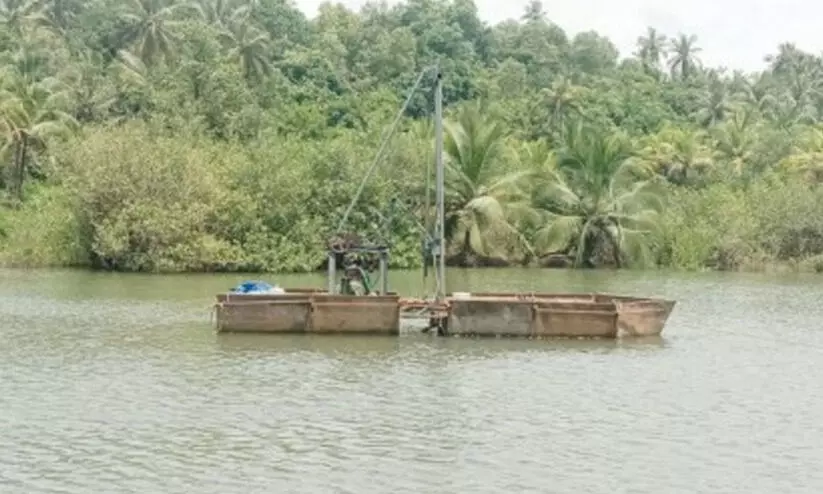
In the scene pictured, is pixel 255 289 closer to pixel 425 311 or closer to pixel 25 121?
pixel 425 311

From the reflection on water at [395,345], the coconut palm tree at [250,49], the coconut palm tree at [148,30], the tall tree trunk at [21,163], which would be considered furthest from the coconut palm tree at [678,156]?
the reflection on water at [395,345]

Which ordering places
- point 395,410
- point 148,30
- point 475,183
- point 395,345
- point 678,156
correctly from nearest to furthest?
point 395,410 → point 395,345 → point 475,183 → point 678,156 → point 148,30

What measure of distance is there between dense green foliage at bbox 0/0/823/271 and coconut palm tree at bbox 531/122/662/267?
0.09 meters

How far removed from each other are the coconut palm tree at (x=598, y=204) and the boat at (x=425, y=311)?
25.4 metres

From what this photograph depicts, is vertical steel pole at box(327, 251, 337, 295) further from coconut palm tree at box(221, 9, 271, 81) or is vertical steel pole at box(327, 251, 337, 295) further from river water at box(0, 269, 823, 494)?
coconut palm tree at box(221, 9, 271, 81)

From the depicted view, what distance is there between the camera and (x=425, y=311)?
2406 centimetres

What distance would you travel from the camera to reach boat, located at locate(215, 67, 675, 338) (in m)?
23.8

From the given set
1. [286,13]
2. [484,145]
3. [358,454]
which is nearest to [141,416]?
[358,454]

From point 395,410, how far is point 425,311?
7.29 metres

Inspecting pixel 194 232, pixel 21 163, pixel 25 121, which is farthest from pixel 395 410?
pixel 21 163

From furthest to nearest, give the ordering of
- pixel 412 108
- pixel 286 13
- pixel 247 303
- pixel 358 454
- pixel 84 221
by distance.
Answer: pixel 286 13, pixel 412 108, pixel 84 221, pixel 247 303, pixel 358 454

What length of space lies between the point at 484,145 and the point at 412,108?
2217 centimetres

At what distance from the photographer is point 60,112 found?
174 feet

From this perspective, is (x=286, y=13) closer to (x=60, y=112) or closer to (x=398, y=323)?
(x=60, y=112)
